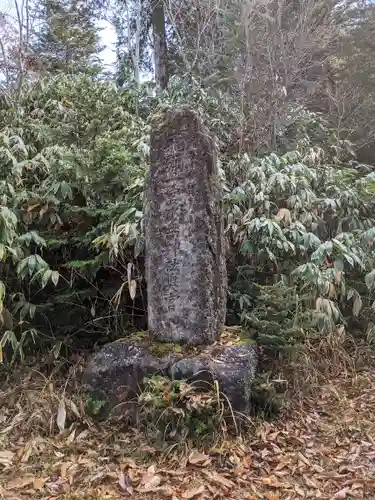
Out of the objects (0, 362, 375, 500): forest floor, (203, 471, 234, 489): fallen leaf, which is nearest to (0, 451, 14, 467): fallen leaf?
→ (0, 362, 375, 500): forest floor

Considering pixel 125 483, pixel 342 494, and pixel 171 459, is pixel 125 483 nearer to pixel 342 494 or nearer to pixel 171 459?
pixel 171 459

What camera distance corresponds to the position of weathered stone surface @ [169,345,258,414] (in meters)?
2.64

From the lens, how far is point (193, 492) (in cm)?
225

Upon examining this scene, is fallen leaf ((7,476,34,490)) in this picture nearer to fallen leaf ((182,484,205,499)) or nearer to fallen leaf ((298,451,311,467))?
fallen leaf ((182,484,205,499))

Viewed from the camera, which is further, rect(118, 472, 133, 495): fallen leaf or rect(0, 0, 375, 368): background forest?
rect(0, 0, 375, 368): background forest

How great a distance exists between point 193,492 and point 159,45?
8.54 meters

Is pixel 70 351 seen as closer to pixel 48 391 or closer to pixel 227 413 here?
pixel 48 391

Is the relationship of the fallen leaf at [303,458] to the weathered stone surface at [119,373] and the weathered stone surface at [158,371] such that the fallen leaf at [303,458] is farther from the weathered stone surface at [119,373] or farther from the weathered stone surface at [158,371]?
the weathered stone surface at [119,373]

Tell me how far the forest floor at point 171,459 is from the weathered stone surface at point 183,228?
69cm

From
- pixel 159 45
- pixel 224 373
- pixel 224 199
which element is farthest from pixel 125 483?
pixel 159 45

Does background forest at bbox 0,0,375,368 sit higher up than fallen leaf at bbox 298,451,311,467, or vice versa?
background forest at bbox 0,0,375,368

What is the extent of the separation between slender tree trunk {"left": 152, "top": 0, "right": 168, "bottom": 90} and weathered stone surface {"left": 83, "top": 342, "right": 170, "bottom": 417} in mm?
6886

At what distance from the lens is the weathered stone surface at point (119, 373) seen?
9.04 ft

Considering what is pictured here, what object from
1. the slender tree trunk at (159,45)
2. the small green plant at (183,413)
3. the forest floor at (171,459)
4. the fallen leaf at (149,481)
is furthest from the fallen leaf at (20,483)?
the slender tree trunk at (159,45)
